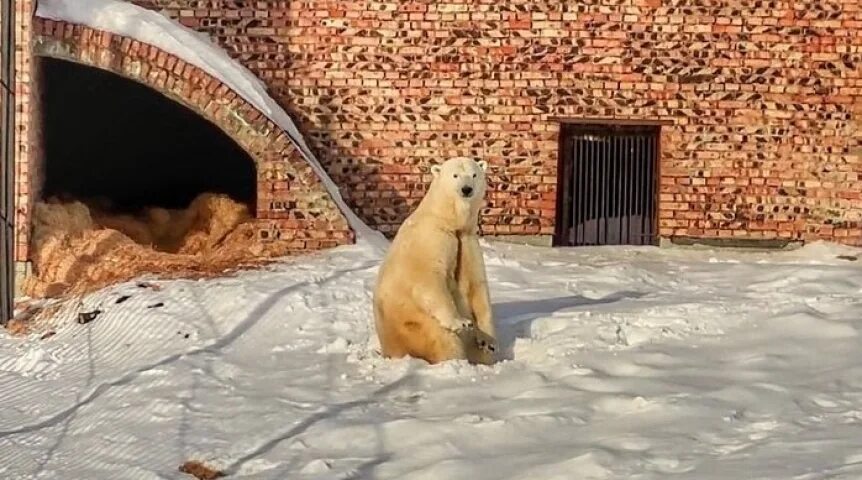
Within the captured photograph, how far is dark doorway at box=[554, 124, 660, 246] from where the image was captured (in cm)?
1204

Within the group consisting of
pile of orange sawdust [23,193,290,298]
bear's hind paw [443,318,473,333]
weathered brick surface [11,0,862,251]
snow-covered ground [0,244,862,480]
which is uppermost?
weathered brick surface [11,0,862,251]

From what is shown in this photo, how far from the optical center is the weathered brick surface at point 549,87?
1176 cm

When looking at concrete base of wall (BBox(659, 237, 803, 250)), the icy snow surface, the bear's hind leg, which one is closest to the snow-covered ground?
the bear's hind leg

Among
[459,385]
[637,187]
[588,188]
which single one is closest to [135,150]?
[588,188]

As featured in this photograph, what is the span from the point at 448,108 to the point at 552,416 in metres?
6.28

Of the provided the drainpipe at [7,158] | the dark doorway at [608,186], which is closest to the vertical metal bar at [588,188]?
the dark doorway at [608,186]

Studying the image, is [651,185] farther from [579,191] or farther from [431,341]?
[431,341]

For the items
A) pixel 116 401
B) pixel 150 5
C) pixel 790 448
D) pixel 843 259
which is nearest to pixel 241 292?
pixel 116 401

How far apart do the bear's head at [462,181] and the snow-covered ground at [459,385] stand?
1.00 meters

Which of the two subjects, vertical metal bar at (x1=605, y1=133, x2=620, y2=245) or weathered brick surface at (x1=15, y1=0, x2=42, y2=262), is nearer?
weathered brick surface at (x1=15, y1=0, x2=42, y2=262)

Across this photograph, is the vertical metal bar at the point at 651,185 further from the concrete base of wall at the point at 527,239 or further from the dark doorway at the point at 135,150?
the dark doorway at the point at 135,150

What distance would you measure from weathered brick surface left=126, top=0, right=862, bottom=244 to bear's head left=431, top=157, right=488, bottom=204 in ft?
15.0

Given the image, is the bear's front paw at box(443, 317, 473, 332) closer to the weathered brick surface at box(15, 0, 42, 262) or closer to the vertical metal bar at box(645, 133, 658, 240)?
the weathered brick surface at box(15, 0, 42, 262)

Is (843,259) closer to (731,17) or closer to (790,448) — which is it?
(731,17)
